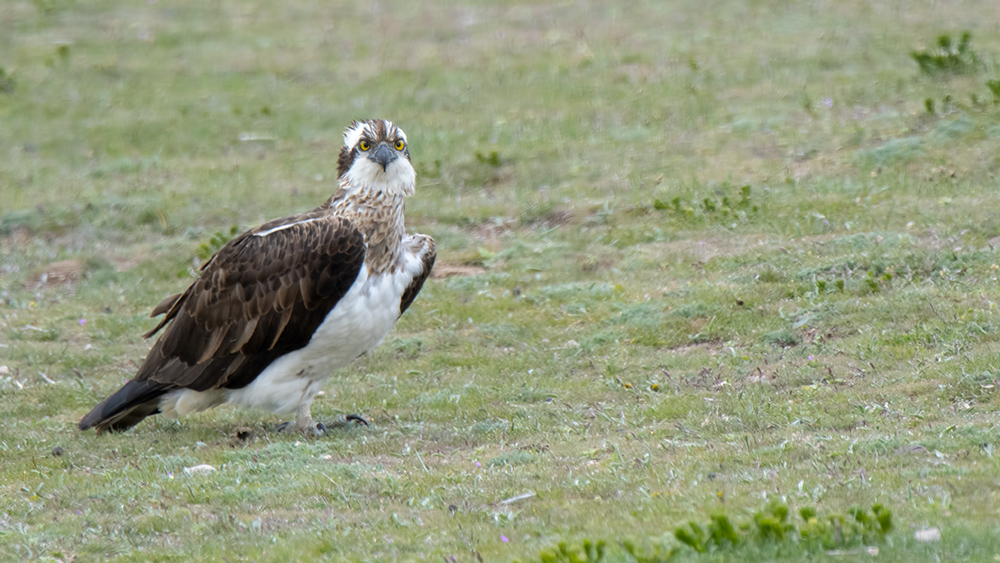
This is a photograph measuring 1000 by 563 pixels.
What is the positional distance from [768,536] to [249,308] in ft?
18.1

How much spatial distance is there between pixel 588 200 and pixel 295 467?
358 inches

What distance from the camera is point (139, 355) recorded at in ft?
44.3

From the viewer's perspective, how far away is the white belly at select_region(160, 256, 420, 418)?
392 inches

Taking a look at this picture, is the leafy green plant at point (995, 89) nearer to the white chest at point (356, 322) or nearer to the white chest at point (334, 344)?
the white chest at point (334, 344)

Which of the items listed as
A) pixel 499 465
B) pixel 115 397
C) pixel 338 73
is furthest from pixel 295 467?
pixel 338 73

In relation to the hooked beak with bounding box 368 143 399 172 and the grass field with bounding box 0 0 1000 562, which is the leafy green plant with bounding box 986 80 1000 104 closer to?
the grass field with bounding box 0 0 1000 562

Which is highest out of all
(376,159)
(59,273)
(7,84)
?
(376,159)

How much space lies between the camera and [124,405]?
1035 centimetres

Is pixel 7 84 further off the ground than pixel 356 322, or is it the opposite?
pixel 7 84

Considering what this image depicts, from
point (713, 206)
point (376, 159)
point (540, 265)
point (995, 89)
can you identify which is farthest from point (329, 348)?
point (995, 89)

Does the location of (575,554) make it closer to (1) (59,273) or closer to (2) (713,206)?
(2) (713,206)

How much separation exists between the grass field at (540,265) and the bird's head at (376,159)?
1.94 metres

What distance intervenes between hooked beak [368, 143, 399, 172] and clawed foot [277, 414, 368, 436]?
2.04m

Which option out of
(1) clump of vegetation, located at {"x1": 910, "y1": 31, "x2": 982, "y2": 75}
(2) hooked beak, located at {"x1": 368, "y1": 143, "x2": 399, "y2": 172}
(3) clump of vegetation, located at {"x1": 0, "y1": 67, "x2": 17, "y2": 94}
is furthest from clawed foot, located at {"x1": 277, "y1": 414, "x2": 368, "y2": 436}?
(3) clump of vegetation, located at {"x1": 0, "y1": 67, "x2": 17, "y2": 94}
